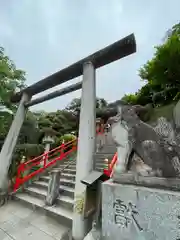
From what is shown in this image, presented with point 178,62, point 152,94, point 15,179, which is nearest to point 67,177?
point 15,179

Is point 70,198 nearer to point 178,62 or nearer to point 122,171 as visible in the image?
point 122,171

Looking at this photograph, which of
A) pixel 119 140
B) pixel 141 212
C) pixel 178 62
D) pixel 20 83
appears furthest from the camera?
pixel 178 62

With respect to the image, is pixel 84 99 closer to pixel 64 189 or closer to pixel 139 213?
pixel 139 213

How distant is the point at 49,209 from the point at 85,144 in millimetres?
1953

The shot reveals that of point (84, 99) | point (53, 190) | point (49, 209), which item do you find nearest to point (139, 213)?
point (84, 99)

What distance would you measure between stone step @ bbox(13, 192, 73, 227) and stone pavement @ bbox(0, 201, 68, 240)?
0.32 feet

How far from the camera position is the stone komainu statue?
1717 millimetres

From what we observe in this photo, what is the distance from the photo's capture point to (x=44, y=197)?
Result: 4301 millimetres

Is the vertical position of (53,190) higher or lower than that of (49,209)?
higher

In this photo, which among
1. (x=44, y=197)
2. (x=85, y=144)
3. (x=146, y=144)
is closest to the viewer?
(x=146, y=144)

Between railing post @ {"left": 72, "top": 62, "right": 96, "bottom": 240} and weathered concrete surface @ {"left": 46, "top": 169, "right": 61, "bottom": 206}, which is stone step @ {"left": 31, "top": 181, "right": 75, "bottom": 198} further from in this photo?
railing post @ {"left": 72, "top": 62, "right": 96, "bottom": 240}

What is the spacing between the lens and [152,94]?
14.8 m

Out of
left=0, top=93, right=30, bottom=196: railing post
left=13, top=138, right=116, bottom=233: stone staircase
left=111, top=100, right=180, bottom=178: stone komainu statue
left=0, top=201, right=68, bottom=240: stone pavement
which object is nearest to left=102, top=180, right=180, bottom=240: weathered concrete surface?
left=111, top=100, right=180, bottom=178: stone komainu statue

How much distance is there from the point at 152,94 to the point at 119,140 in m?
14.2
